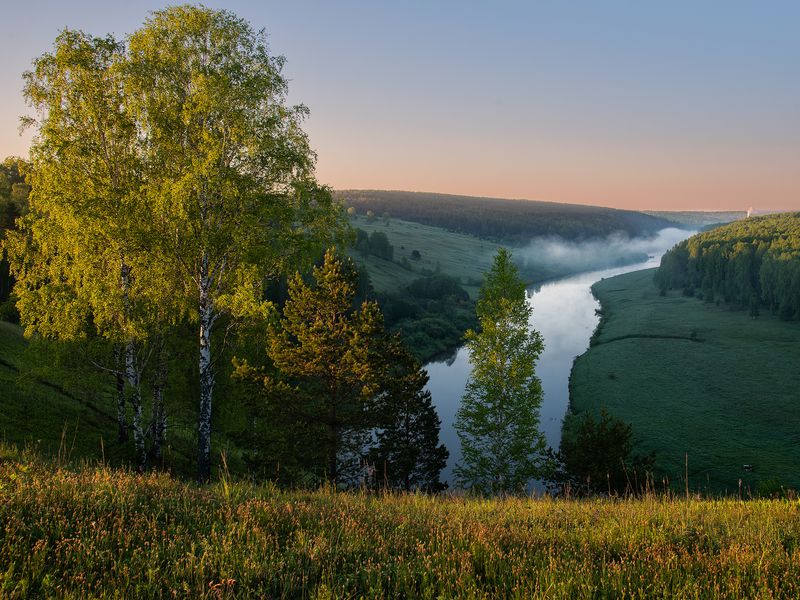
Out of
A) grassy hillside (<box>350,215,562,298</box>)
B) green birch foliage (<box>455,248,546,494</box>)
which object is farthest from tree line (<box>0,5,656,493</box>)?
grassy hillside (<box>350,215,562,298</box>)

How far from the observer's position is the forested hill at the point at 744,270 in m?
82.9

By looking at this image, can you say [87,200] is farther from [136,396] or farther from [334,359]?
[334,359]

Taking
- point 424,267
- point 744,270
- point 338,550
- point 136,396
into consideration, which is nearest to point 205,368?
point 136,396

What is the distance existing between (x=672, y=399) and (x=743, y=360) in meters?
20.3

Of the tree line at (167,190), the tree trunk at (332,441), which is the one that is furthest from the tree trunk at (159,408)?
the tree trunk at (332,441)

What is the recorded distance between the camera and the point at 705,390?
4884 centimetres

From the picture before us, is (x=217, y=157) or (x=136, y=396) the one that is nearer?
(x=217, y=157)

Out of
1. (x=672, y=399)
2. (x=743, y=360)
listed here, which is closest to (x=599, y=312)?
(x=743, y=360)

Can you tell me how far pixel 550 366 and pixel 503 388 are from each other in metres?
40.4

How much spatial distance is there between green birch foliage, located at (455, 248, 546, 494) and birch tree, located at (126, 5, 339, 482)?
11.9 m

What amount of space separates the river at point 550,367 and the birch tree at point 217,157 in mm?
20785

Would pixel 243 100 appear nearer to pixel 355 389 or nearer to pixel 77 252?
pixel 77 252

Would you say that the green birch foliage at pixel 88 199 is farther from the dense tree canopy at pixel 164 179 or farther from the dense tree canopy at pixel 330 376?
the dense tree canopy at pixel 330 376

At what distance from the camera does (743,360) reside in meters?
58.7
